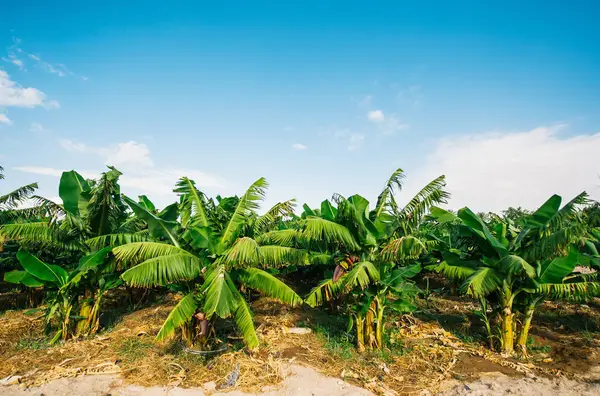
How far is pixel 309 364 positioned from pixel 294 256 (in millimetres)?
2361

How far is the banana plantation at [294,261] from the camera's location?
6.64m

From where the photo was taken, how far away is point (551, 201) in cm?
737

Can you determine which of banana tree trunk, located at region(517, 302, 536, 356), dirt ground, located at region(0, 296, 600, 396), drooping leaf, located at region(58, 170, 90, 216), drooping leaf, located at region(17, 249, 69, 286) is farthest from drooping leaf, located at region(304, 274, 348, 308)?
drooping leaf, located at region(58, 170, 90, 216)

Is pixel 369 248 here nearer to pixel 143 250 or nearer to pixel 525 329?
pixel 525 329

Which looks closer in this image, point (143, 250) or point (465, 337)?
point (143, 250)

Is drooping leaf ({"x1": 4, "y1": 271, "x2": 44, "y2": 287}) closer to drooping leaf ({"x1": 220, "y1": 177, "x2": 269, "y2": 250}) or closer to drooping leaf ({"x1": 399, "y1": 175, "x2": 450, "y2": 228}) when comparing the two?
drooping leaf ({"x1": 220, "y1": 177, "x2": 269, "y2": 250})

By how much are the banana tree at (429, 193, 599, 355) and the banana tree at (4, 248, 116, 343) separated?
27.2 feet

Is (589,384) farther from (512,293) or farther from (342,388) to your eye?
(342,388)

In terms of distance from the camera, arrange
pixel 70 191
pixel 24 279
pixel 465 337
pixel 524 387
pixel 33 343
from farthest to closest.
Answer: pixel 465 337 < pixel 70 191 < pixel 33 343 < pixel 24 279 < pixel 524 387

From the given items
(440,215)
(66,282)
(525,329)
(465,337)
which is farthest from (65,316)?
(525,329)

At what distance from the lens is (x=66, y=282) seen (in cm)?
803

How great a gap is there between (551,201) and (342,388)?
6041mm

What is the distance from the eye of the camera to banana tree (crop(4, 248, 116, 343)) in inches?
309

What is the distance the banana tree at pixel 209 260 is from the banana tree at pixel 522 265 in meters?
3.80
